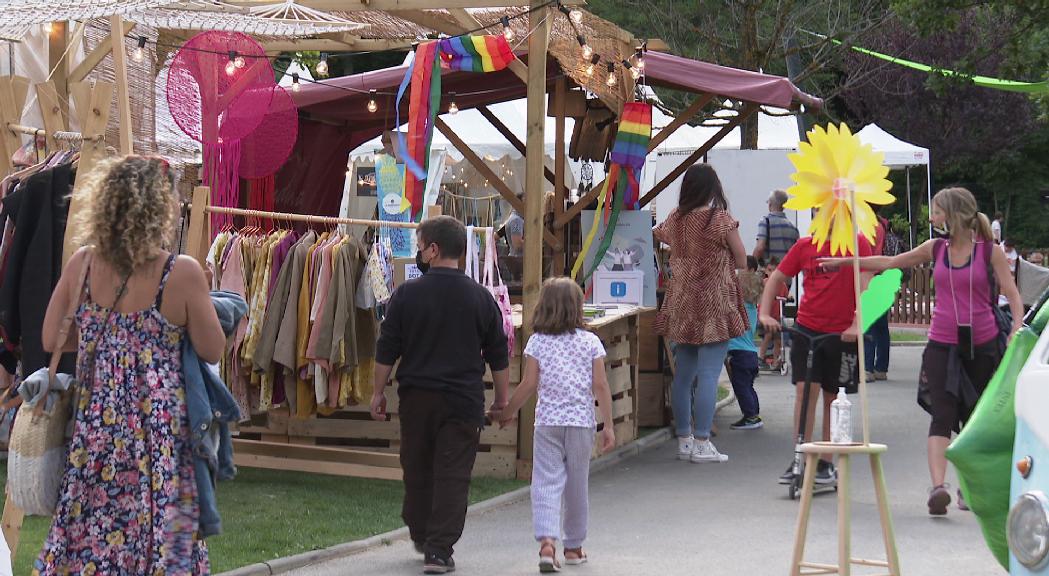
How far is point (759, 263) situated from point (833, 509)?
19.0ft

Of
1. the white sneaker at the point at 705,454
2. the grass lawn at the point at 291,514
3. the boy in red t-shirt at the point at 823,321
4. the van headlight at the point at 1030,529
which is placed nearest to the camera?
the van headlight at the point at 1030,529

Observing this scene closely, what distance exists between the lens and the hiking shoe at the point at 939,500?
8195 mm

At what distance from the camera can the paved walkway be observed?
7.14 metres

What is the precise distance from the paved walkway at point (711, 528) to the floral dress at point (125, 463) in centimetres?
208

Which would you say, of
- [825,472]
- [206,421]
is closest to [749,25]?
[825,472]

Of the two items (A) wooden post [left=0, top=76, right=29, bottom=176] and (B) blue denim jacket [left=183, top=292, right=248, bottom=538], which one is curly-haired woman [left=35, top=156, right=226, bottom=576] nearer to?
(B) blue denim jacket [left=183, top=292, right=248, bottom=538]

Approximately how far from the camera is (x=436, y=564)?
6914 mm

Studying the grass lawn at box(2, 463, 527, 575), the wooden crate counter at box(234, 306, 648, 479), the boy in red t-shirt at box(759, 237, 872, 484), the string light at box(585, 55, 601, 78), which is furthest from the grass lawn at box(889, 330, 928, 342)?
the grass lawn at box(2, 463, 527, 575)

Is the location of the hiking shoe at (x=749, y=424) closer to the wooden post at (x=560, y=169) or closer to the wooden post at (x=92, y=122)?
the wooden post at (x=560, y=169)

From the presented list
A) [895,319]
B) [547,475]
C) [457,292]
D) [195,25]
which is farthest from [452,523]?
[895,319]

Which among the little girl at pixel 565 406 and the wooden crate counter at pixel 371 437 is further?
the wooden crate counter at pixel 371 437

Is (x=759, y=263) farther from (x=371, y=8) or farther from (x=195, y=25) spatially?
(x=195, y=25)

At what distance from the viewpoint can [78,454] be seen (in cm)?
492

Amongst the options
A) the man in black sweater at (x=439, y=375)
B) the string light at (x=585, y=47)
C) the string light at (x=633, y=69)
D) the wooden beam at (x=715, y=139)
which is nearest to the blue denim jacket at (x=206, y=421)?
the man in black sweater at (x=439, y=375)
